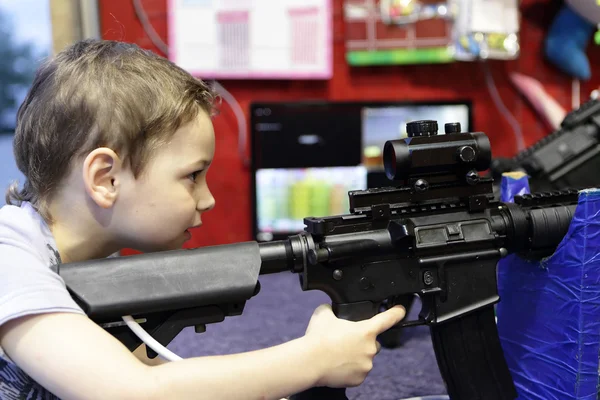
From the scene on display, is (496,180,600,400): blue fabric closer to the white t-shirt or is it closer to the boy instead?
the boy

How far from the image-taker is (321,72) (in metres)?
1.65

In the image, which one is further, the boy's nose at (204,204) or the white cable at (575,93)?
the white cable at (575,93)

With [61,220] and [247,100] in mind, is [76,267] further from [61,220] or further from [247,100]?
[247,100]

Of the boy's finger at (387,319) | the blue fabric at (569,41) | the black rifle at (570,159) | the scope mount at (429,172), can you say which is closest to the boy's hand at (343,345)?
the boy's finger at (387,319)

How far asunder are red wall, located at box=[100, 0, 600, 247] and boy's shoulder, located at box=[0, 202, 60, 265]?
108cm

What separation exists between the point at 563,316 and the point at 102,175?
0.59 m

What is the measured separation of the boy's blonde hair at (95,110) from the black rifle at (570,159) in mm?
674

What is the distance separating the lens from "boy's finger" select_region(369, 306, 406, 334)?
0.59m

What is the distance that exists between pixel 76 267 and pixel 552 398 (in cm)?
61

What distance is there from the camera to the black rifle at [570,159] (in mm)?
975

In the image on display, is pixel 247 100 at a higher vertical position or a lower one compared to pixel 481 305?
higher

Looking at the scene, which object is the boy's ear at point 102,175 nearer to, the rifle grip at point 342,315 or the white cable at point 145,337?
the white cable at point 145,337

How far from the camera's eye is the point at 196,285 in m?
0.54

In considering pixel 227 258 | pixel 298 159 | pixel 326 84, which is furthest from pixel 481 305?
pixel 326 84
